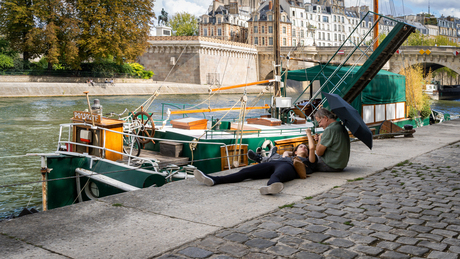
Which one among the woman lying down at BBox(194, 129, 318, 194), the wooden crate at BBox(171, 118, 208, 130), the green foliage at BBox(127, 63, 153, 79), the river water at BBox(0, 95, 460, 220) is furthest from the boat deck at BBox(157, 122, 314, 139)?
the green foliage at BBox(127, 63, 153, 79)

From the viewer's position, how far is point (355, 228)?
141 inches

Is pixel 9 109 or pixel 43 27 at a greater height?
pixel 43 27

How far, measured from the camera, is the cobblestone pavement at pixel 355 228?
10.1ft

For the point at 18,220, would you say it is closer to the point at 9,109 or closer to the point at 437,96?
the point at 9,109

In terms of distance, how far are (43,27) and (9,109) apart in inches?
536

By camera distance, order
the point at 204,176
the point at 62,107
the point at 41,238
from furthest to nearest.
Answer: the point at 62,107, the point at 204,176, the point at 41,238

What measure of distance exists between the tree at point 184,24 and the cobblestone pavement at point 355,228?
69842 millimetres

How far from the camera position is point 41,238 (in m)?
3.33

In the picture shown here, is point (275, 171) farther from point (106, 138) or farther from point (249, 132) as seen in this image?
point (249, 132)

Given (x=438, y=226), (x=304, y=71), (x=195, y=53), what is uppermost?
(x=195, y=53)

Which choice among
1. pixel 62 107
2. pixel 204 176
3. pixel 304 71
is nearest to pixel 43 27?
pixel 62 107

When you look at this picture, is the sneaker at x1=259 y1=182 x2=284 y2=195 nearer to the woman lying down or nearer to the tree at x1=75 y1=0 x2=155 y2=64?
the woman lying down

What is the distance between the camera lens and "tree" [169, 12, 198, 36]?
238ft

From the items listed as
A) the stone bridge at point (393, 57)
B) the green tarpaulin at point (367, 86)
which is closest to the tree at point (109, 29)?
the stone bridge at point (393, 57)
